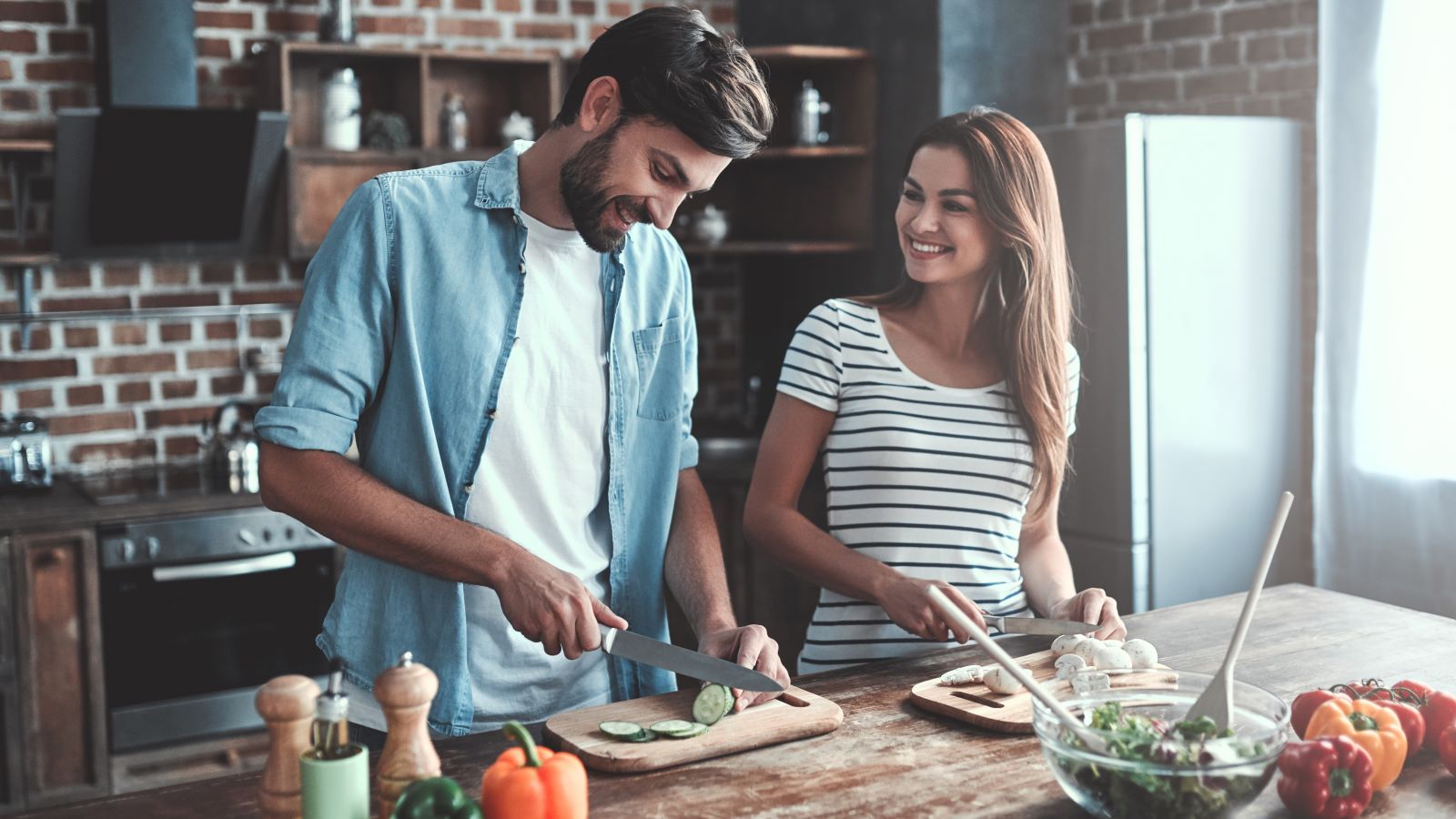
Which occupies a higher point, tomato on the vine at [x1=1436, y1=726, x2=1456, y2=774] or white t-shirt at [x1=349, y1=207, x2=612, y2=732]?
white t-shirt at [x1=349, y1=207, x2=612, y2=732]

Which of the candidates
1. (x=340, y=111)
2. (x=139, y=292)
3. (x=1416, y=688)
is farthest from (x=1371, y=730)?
(x=139, y=292)

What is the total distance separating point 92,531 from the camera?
3156 millimetres

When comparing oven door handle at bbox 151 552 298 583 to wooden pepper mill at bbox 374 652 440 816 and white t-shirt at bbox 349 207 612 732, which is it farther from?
wooden pepper mill at bbox 374 652 440 816

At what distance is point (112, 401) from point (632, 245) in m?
2.46

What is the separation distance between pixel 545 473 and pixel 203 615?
6.46 feet

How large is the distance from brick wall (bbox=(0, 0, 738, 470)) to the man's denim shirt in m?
2.33

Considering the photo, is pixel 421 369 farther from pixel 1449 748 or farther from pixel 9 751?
pixel 9 751

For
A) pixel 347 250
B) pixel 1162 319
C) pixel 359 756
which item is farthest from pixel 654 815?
pixel 1162 319

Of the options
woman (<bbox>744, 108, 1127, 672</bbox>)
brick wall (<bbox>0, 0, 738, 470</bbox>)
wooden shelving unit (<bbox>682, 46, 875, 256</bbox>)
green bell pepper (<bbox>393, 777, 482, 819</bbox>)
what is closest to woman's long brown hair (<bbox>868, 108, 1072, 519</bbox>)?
woman (<bbox>744, 108, 1127, 672</bbox>)

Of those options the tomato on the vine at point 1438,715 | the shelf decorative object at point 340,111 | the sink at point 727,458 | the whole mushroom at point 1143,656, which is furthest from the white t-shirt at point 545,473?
the shelf decorative object at point 340,111

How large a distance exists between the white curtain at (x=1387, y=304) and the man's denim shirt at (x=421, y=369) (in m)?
2.17

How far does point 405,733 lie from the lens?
3.84 ft

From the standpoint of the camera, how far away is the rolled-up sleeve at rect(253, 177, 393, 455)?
61.7 inches

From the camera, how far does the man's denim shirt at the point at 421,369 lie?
1592 mm
